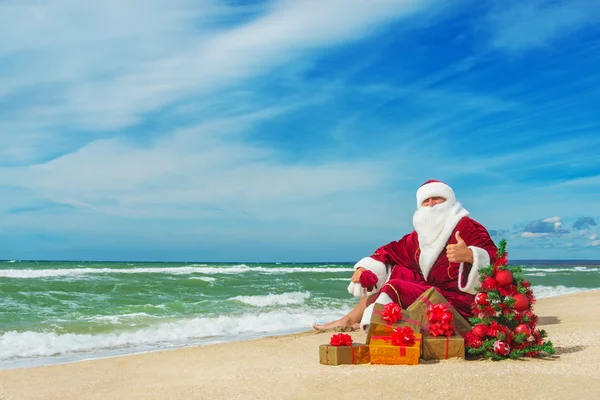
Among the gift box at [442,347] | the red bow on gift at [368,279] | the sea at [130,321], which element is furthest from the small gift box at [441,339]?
the sea at [130,321]

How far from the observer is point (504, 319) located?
458 centimetres

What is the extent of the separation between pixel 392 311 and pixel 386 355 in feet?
1.05

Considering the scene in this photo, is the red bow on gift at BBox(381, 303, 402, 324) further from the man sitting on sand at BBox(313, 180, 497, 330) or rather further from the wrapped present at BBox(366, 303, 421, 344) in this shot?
the man sitting on sand at BBox(313, 180, 497, 330)

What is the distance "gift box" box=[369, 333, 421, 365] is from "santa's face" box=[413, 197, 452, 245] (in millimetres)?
969

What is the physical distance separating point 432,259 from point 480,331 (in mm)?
777

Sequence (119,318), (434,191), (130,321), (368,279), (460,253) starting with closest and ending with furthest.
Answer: (460,253) → (434,191) → (368,279) → (130,321) → (119,318)

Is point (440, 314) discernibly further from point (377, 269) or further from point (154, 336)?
point (154, 336)

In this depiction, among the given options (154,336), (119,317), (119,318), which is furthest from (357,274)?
(119,317)

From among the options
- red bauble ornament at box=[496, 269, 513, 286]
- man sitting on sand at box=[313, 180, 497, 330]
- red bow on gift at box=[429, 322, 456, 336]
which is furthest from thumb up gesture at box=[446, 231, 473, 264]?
red bow on gift at box=[429, 322, 456, 336]

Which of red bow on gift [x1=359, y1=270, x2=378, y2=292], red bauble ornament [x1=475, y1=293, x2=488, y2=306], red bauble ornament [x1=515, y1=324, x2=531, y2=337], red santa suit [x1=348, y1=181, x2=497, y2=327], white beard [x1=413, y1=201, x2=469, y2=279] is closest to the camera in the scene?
red bauble ornament [x1=515, y1=324, x2=531, y2=337]

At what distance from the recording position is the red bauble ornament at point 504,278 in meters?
4.57

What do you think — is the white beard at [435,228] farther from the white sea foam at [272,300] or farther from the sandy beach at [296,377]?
the white sea foam at [272,300]

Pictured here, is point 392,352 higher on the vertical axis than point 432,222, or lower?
lower

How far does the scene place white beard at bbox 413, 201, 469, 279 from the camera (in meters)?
5.10
